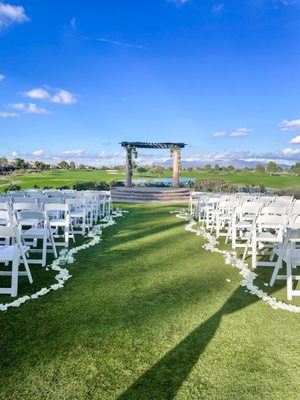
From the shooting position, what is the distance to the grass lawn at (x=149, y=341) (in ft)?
8.95

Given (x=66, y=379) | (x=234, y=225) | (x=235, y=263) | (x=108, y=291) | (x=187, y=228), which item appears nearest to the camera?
(x=66, y=379)

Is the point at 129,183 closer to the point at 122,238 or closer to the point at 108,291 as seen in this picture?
the point at 122,238

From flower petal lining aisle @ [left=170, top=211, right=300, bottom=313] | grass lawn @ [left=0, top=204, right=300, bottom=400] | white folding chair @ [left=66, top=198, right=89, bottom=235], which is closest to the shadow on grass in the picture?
grass lawn @ [left=0, top=204, right=300, bottom=400]

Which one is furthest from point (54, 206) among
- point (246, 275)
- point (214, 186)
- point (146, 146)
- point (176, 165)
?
point (214, 186)

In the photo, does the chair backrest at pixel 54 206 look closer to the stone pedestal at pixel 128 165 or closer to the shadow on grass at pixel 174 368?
the shadow on grass at pixel 174 368

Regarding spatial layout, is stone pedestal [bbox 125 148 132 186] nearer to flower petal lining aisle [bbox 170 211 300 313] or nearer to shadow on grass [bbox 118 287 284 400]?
flower petal lining aisle [bbox 170 211 300 313]

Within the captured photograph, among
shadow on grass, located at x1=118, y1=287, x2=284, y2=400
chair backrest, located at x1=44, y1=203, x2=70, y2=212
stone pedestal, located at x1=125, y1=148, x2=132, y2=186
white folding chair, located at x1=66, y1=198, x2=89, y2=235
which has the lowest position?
shadow on grass, located at x1=118, y1=287, x2=284, y2=400

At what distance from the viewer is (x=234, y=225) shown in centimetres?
760

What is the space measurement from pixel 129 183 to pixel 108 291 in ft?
75.8

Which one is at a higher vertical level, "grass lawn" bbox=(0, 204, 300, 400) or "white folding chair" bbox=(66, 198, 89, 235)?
"white folding chair" bbox=(66, 198, 89, 235)

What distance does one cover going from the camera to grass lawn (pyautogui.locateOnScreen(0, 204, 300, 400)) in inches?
107

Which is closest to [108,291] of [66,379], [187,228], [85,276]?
[85,276]

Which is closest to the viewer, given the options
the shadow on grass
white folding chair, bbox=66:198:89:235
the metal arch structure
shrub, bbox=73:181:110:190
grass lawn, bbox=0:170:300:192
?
the shadow on grass

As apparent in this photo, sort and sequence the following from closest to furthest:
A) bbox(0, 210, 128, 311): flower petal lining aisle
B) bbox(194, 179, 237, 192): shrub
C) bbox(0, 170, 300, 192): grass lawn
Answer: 1. bbox(0, 210, 128, 311): flower petal lining aisle
2. bbox(194, 179, 237, 192): shrub
3. bbox(0, 170, 300, 192): grass lawn
